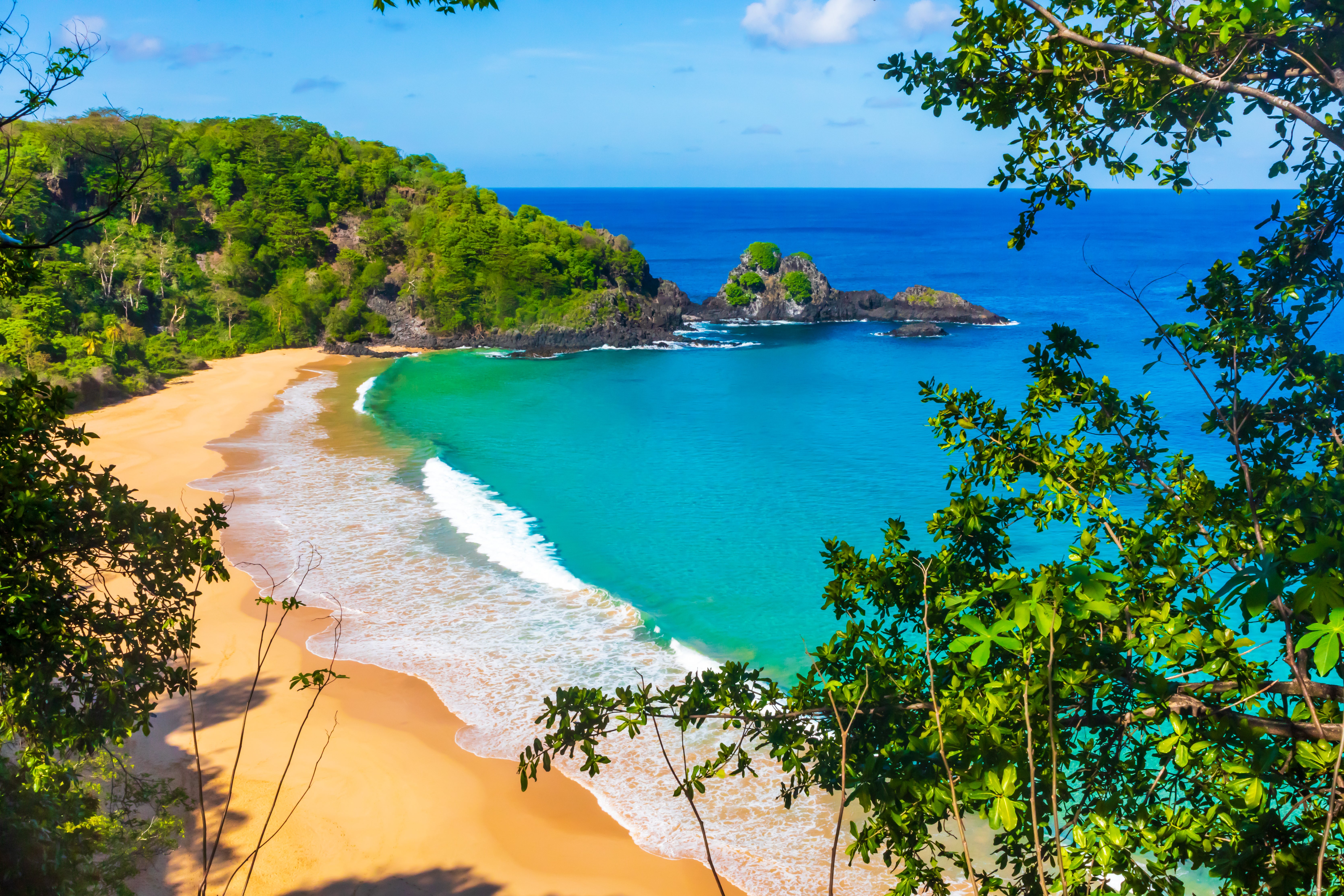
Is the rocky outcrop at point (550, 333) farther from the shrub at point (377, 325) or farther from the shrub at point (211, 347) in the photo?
the shrub at point (211, 347)

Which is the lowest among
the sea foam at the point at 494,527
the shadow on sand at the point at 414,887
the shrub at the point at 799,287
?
the shadow on sand at the point at 414,887

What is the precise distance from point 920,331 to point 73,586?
190ft

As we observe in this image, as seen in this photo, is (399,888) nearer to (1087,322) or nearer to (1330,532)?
(1330,532)

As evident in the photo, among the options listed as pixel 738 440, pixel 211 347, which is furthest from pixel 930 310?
pixel 211 347

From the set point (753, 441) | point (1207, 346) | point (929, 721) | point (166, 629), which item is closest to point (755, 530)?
point (753, 441)

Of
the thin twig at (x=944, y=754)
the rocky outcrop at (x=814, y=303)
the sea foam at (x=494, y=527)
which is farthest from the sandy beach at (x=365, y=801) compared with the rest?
the rocky outcrop at (x=814, y=303)

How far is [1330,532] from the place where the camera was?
12.4 feet

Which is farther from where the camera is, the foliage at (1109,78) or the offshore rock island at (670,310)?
the offshore rock island at (670,310)

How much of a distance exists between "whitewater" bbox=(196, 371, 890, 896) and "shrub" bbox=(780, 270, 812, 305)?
140 feet

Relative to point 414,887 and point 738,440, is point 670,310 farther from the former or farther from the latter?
point 414,887

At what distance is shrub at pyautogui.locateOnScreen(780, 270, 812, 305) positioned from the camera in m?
67.8

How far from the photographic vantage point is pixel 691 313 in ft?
230

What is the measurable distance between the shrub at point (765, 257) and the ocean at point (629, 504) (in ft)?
26.3

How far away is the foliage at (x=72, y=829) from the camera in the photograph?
6.18 m
